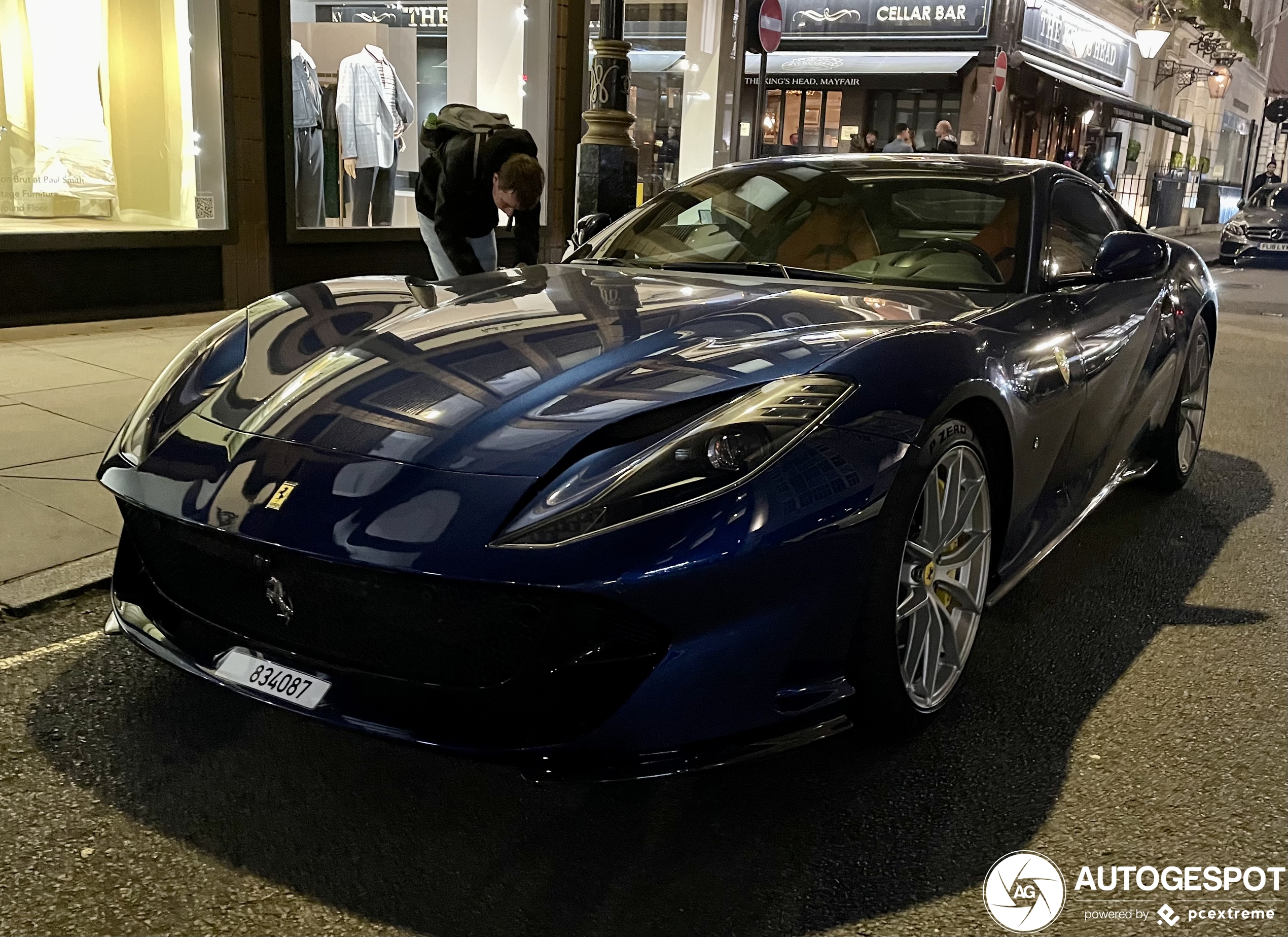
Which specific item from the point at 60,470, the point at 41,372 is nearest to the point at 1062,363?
the point at 60,470

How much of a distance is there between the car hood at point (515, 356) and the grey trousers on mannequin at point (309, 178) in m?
7.11

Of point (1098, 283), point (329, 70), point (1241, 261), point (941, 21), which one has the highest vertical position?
point (941, 21)

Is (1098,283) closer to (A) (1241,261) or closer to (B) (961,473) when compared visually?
(B) (961,473)

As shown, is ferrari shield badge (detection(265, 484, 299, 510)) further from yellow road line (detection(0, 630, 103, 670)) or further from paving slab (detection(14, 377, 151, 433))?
paving slab (detection(14, 377, 151, 433))

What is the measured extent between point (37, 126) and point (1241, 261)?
21.0 m

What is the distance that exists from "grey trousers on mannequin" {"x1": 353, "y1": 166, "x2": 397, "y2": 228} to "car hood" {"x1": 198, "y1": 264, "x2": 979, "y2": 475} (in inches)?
304

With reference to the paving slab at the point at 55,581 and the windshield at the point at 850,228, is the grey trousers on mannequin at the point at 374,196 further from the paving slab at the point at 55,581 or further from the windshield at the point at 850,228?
the paving slab at the point at 55,581

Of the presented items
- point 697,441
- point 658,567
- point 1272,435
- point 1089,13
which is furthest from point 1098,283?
point 1089,13

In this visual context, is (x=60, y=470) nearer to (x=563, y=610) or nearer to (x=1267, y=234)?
(x=563, y=610)

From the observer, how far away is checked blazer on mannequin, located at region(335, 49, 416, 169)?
34.4ft

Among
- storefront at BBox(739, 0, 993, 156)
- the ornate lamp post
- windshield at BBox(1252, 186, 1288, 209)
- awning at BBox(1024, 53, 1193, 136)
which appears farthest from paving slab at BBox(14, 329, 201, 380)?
awning at BBox(1024, 53, 1193, 136)

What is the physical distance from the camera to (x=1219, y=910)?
7.21ft

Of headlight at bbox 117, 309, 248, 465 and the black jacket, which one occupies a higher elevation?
the black jacket

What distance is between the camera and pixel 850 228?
12.1ft
